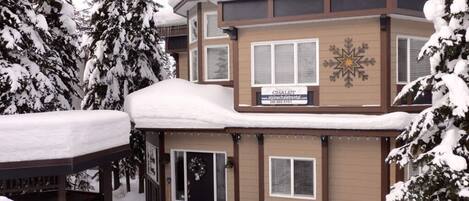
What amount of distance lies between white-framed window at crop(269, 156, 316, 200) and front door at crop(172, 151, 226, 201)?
5.86 feet

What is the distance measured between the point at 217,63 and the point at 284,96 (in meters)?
4.11

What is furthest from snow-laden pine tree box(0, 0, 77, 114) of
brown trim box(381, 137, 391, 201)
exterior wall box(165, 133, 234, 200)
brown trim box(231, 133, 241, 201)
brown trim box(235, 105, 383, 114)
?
brown trim box(381, 137, 391, 201)

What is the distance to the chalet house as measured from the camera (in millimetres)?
11711

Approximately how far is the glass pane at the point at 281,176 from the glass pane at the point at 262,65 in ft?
8.30

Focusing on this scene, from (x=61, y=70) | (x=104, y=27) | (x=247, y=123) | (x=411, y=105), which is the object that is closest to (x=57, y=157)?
(x=247, y=123)

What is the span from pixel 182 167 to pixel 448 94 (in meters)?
9.58

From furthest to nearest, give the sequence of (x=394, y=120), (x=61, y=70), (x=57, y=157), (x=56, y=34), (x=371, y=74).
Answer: (x=56, y=34), (x=61, y=70), (x=371, y=74), (x=394, y=120), (x=57, y=157)

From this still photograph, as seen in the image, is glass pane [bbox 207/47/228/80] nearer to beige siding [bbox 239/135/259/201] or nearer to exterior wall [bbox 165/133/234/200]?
exterior wall [bbox 165/133/234/200]

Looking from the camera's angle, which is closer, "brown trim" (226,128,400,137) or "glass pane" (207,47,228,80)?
"brown trim" (226,128,400,137)

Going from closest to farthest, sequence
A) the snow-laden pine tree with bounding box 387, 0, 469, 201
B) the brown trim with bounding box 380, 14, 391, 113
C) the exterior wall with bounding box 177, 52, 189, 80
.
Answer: the snow-laden pine tree with bounding box 387, 0, 469, 201, the brown trim with bounding box 380, 14, 391, 113, the exterior wall with bounding box 177, 52, 189, 80

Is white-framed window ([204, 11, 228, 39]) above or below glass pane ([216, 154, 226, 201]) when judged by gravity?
above

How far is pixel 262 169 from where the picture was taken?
13.0 metres

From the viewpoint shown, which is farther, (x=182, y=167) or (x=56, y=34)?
(x=56, y=34)

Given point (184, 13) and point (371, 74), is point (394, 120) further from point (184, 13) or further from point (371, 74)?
point (184, 13)
